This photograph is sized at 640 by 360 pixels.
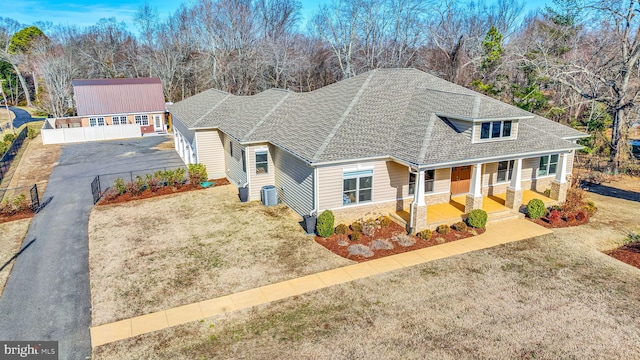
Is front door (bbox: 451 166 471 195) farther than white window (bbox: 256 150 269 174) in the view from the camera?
No

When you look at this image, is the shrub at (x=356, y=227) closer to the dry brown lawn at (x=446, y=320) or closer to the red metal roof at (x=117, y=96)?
the dry brown lawn at (x=446, y=320)

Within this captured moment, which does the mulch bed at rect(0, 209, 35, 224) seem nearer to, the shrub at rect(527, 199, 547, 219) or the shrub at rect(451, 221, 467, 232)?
the shrub at rect(451, 221, 467, 232)

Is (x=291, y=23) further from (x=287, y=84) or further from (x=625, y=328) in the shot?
(x=625, y=328)

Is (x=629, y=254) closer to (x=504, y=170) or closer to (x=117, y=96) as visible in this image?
(x=504, y=170)

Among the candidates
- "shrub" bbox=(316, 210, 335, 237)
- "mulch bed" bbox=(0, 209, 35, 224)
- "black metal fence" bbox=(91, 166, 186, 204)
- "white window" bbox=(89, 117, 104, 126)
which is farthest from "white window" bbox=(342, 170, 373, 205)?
"white window" bbox=(89, 117, 104, 126)

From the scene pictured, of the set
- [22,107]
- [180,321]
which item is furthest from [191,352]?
[22,107]

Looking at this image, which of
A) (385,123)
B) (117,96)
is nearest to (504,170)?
(385,123)
